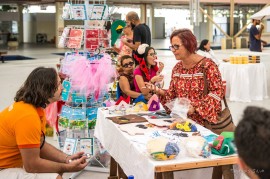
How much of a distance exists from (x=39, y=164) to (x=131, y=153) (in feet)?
1.79

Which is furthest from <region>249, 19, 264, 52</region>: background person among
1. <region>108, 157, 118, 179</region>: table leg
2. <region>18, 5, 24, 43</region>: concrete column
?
<region>18, 5, 24, 43</region>: concrete column

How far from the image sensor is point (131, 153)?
262cm

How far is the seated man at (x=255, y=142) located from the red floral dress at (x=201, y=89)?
1896 mm

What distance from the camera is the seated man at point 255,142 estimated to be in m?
1.22

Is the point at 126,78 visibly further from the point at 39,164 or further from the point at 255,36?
the point at 255,36

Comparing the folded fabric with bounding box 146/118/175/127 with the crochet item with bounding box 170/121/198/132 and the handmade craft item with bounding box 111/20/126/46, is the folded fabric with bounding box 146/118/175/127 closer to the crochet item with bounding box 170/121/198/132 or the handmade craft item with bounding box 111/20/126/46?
the crochet item with bounding box 170/121/198/132

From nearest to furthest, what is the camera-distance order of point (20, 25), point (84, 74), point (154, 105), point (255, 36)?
point (154, 105) < point (84, 74) < point (255, 36) < point (20, 25)

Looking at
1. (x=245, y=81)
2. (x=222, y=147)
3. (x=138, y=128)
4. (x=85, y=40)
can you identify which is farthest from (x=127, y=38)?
(x=222, y=147)

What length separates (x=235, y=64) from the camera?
324 inches

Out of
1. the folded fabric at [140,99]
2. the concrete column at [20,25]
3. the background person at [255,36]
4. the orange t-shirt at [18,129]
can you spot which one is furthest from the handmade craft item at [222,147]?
the concrete column at [20,25]

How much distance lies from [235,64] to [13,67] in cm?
825

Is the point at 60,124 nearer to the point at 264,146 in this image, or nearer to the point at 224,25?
the point at 264,146

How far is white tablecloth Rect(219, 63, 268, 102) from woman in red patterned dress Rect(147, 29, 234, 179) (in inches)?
194

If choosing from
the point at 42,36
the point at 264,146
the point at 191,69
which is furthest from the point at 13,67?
the point at 42,36
